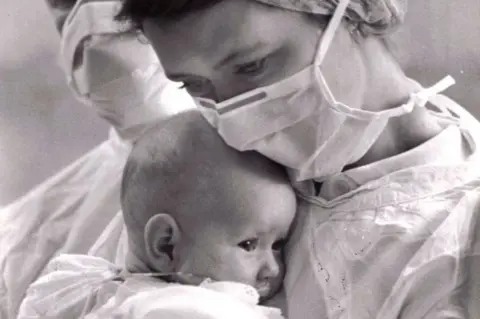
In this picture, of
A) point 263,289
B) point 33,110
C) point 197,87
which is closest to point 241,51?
point 197,87

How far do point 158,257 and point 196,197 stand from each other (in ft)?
0.33

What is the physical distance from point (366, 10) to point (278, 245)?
338mm

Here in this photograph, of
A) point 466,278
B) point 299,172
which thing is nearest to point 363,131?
point 299,172

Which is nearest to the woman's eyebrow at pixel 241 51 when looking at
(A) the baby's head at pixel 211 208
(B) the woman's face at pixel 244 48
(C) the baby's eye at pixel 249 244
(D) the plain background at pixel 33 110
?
(B) the woman's face at pixel 244 48

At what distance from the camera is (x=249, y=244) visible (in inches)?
36.7

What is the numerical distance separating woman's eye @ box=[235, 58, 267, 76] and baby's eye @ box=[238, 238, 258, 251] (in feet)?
0.74

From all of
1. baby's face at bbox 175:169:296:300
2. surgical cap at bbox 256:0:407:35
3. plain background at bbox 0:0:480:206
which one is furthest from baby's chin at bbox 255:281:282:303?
plain background at bbox 0:0:480:206

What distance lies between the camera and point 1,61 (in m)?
1.31

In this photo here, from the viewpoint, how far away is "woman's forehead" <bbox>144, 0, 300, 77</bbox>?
0.81 m

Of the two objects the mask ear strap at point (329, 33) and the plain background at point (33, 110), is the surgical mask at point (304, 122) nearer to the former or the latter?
the mask ear strap at point (329, 33)

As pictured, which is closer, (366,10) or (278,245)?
(366,10)

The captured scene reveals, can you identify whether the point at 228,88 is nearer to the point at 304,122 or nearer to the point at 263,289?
the point at 304,122

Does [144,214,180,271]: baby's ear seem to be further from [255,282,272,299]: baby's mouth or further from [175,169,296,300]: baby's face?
[255,282,272,299]: baby's mouth

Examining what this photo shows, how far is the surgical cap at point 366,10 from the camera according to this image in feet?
2.72
